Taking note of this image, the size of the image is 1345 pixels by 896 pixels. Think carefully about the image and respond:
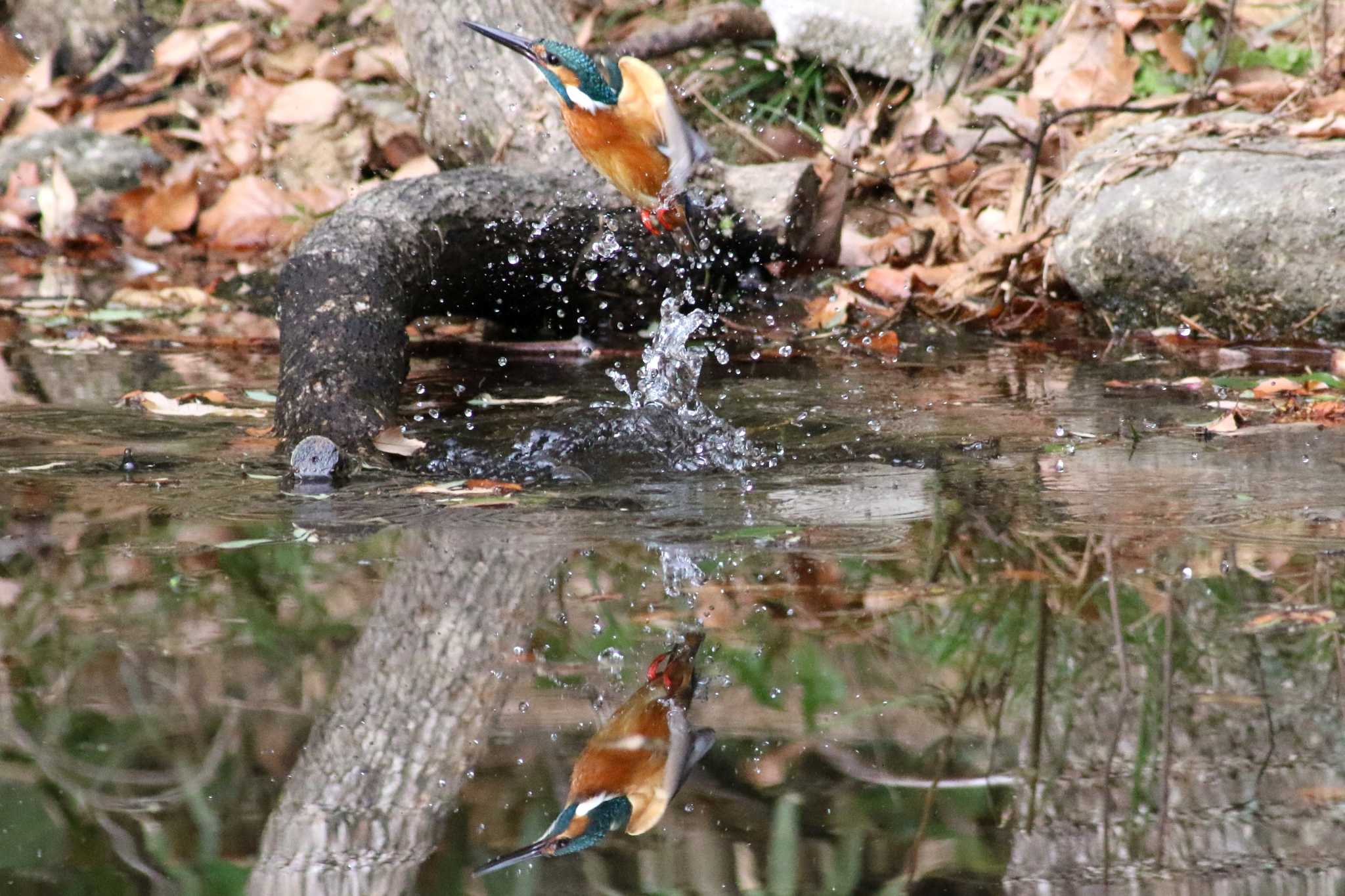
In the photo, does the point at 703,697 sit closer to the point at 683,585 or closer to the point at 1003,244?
the point at 683,585

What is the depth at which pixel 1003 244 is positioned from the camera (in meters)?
4.73

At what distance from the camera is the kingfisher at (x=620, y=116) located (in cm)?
273

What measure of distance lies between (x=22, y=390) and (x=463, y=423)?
1.22 metres

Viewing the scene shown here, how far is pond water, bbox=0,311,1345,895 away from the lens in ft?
4.57

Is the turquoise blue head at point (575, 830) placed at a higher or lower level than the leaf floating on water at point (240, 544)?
higher

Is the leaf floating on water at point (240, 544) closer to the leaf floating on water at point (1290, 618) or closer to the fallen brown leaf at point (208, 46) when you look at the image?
the leaf floating on water at point (1290, 618)

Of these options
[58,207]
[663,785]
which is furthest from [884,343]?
[58,207]

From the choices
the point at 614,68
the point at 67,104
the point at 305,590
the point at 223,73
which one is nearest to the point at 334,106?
the point at 223,73

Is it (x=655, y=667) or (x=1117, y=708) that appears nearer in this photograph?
(x=1117, y=708)

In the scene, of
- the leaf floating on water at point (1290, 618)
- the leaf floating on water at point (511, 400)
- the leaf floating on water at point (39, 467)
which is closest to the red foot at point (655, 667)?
the leaf floating on water at point (1290, 618)

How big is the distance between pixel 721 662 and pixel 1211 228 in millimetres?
2941

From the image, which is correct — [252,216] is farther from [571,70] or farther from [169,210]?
[571,70]

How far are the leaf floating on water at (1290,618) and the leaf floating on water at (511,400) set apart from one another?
2.09 metres

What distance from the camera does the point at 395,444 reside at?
3.14 metres
